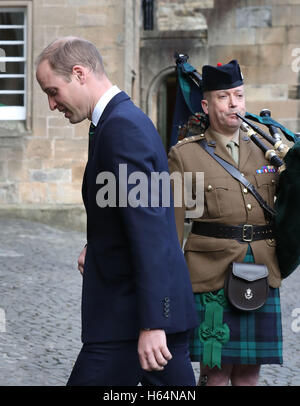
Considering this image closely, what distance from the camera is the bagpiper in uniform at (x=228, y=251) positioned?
3.65 m

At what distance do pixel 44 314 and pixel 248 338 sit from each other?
11.2ft

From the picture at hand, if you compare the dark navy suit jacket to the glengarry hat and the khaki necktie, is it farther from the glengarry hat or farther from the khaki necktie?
the khaki necktie

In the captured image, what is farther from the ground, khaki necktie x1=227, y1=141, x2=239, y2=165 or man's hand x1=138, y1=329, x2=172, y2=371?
khaki necktie x1=227, y1=141, x2=239, y2=165

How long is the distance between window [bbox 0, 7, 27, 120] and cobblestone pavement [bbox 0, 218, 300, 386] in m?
2.94

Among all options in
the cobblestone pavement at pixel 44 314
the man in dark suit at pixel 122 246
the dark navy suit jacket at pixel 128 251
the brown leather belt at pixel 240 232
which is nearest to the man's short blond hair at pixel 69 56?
the man in dark suit at pixel 122 246

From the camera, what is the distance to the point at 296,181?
3504 mm

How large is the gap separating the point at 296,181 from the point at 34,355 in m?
2.59

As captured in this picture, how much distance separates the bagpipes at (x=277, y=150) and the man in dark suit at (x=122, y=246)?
3.51 ft

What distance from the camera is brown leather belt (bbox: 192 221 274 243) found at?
144 inches

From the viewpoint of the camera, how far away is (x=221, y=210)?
3.68 metres

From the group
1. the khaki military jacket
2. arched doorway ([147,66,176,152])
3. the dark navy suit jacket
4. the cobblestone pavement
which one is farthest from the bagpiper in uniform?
arched doorway ([147,66,176,152])

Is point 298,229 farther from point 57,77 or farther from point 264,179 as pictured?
point 57,77

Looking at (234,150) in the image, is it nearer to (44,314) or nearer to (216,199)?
(216,199)

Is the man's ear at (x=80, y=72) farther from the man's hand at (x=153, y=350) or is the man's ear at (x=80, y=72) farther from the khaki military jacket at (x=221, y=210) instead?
the khaki military jacket at (x=221, y=210)
